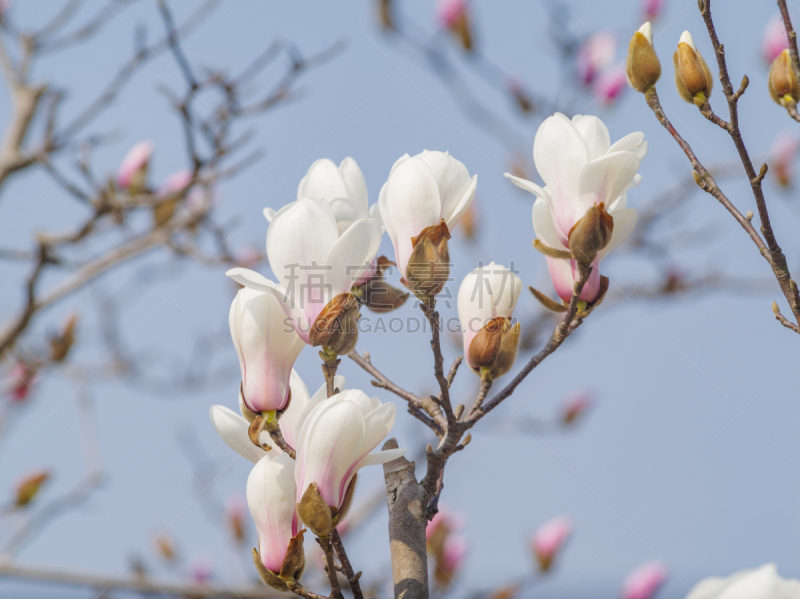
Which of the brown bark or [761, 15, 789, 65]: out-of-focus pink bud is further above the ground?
[761, 15, 789, 65]: out-of-focus pink bud

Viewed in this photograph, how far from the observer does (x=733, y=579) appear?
1.13 feet

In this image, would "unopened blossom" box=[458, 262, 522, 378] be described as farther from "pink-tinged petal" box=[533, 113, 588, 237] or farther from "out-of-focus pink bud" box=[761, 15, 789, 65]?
"out-of-focus pink bud" box=[761, 15, 789, 65]

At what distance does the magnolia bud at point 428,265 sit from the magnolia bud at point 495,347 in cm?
7

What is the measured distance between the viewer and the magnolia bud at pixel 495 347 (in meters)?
0.67

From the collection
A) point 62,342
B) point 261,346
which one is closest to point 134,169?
point 62,342

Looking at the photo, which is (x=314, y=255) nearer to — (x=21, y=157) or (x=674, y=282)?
(x=21, y=157)

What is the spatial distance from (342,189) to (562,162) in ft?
0.86

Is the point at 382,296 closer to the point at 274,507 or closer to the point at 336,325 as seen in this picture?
the point at 336,325

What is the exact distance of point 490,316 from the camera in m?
0.70

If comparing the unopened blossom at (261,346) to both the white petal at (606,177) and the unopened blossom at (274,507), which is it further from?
the white petal at (606,177)

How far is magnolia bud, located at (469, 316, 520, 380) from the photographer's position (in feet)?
2.20

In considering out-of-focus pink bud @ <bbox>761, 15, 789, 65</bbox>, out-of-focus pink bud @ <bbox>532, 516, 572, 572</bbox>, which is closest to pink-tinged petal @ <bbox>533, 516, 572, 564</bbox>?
out-of-focus pink bud @ <bbox>532, 516, 572, 572</bbox>

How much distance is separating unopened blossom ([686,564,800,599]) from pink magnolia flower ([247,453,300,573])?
0.37 meters

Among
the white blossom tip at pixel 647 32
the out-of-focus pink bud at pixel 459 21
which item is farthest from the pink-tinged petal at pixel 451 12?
the white blossom tip at pixel 647 32
